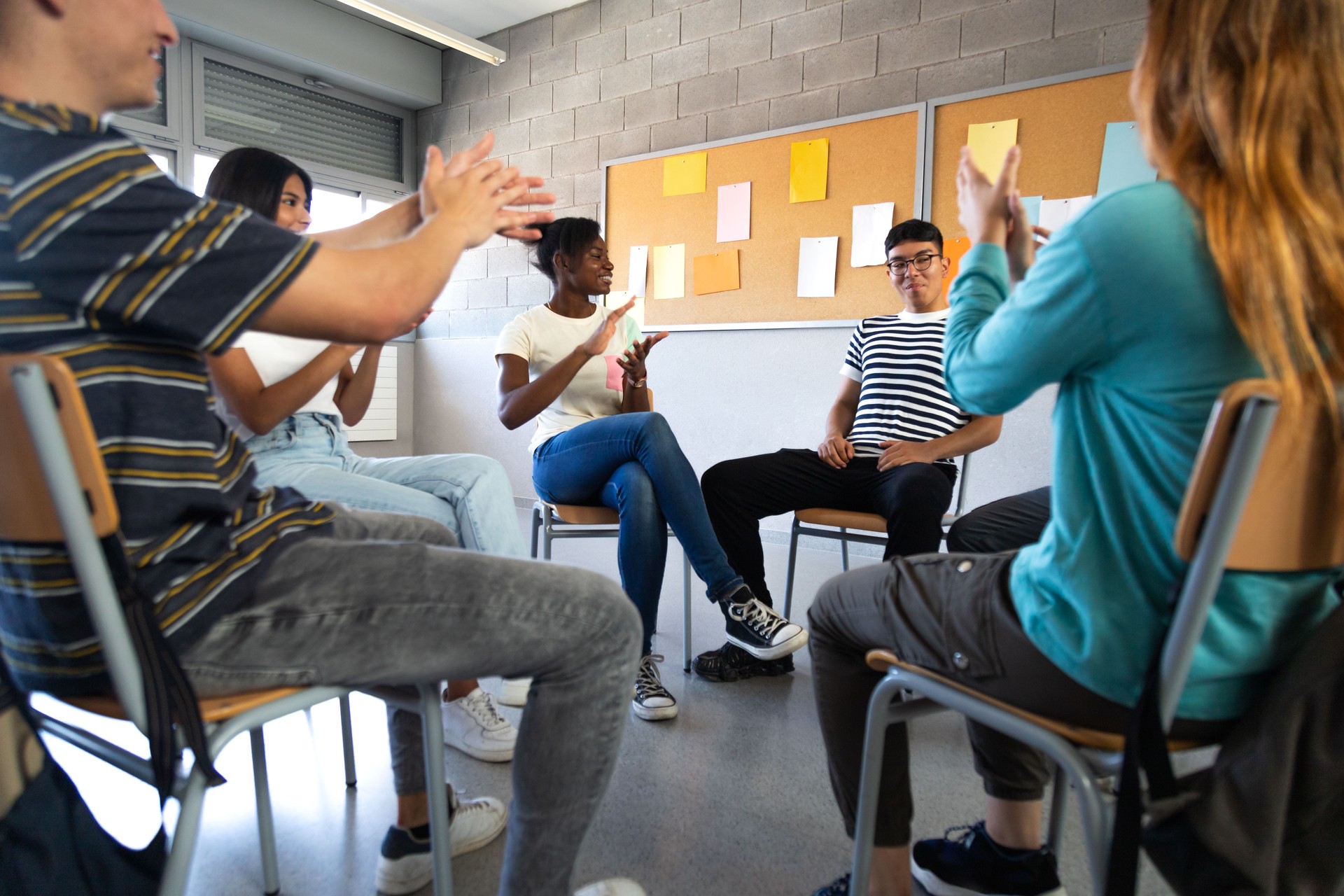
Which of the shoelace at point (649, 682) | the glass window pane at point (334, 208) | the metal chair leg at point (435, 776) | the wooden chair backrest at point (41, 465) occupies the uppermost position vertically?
the glass window pane at point (334, 208)

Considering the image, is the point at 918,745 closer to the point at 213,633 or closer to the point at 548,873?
the point at 548,873

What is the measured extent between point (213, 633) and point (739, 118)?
357 centimetres

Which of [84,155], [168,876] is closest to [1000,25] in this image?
[84,155]

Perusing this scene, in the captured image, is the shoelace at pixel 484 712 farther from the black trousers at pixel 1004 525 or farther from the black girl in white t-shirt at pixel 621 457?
the black trousers at pixel 1004 525

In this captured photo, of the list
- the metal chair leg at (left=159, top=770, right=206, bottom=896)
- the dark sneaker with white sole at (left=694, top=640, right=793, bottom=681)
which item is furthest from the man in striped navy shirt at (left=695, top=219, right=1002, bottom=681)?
the metal chair leg at (left=159, top=770, right=206, bottom=896)

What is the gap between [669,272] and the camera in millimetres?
3988

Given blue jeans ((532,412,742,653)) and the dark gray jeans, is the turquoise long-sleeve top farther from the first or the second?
blue jeans ((532,412,742,653))

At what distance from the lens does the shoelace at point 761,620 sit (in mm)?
1882

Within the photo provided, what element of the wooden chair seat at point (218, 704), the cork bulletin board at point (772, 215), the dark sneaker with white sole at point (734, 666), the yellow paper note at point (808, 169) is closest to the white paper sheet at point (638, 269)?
the cork bulletin board at point (772, 215)

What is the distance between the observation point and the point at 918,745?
5.53 feet

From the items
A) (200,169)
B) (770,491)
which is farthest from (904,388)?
(200,169)

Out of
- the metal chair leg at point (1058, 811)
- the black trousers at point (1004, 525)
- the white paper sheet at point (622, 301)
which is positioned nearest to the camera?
the metal chair leg at point (1058, 811)

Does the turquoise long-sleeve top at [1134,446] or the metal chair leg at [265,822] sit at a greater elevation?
the turquoise long-sleeve top at [1134,446]

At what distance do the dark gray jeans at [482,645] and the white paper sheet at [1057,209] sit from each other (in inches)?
106
